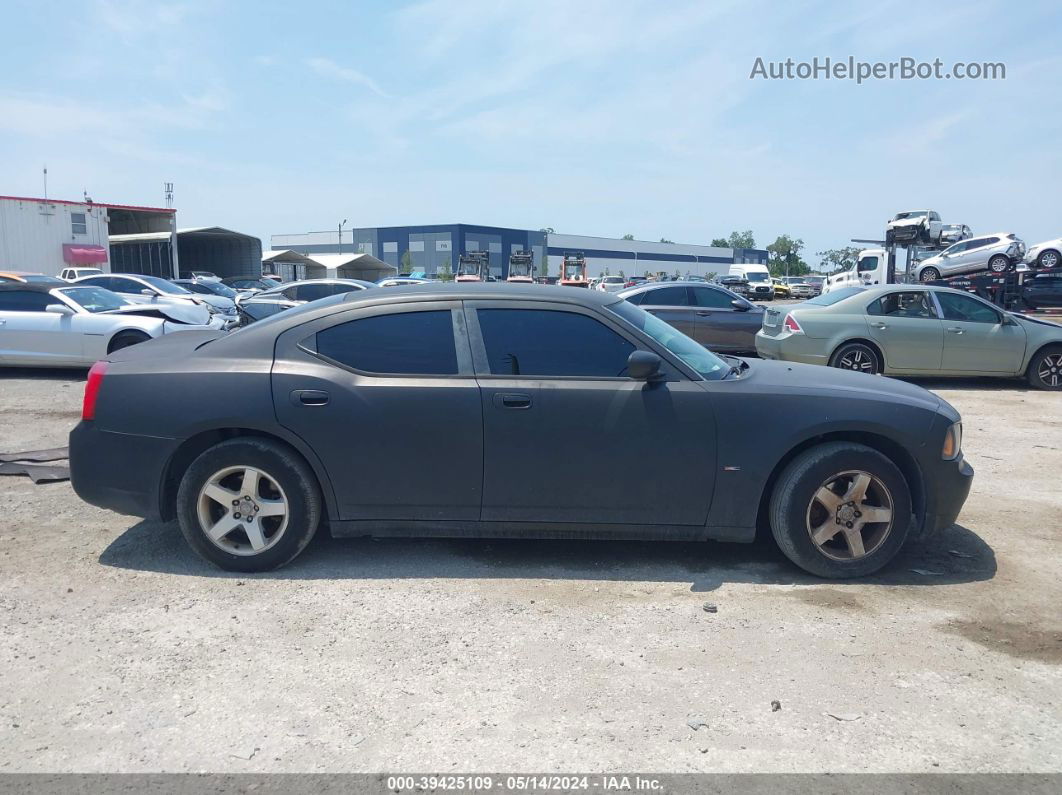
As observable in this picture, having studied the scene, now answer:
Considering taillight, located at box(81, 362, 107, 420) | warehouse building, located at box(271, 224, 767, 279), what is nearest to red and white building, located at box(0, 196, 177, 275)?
taillight, located at box(81, 362, 107, 420)

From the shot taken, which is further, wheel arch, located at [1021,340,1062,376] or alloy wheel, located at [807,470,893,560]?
wheel arch, located at [1021,340,1062,376]

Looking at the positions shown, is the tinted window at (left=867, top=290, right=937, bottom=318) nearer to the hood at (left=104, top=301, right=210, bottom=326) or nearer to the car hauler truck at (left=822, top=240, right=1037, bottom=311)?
the car hauler truck at (left=822, top=240, right=1037, bottom=311)

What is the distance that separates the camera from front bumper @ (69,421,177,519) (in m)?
4.47

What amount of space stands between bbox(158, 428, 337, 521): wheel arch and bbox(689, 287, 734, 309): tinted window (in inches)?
463

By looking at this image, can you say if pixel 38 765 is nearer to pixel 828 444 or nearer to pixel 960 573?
pixel 828 444

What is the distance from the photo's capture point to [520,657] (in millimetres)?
3611

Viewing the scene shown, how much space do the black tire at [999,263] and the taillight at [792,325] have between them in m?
18.2

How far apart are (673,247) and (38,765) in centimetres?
11037

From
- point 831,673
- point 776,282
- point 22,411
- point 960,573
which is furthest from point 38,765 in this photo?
point 776,282

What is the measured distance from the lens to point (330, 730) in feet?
10.0

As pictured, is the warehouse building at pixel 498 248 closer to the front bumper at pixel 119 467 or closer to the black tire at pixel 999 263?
the black tire at pixel 999 263

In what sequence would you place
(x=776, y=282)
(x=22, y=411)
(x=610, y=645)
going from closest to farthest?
(x=610, y=645)
(x=22, y=411)
(x=776, y=282)

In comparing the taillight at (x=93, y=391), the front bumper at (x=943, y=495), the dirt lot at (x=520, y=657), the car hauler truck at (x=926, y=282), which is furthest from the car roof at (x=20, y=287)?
the car hauler truck at (x=926, y=282)

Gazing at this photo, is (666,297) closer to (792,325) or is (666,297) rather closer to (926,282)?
(792,325)
